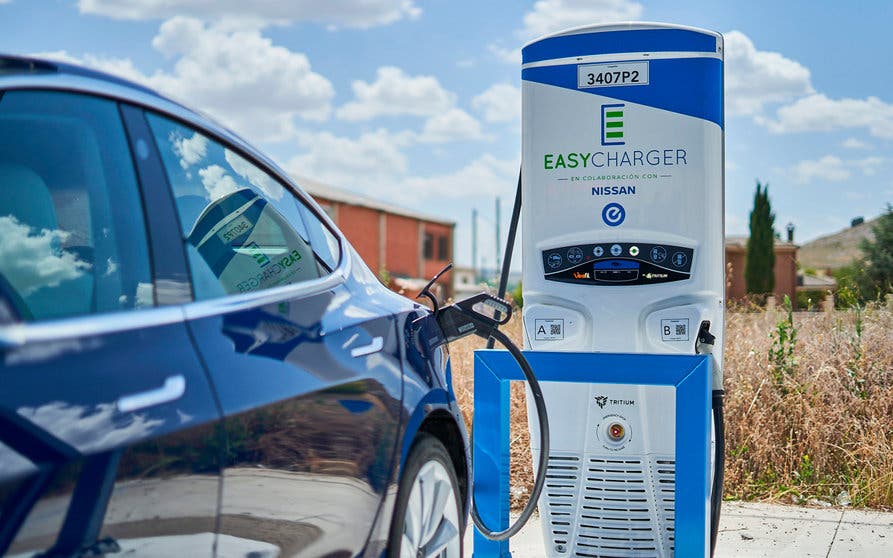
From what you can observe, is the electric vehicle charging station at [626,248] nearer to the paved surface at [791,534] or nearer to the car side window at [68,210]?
the paved surface at [791,534]

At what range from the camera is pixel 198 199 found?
2.62 metres

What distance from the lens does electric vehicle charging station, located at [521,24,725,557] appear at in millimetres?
4520

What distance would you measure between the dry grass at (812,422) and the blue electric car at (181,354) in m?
3.79

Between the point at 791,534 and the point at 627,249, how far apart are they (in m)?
2.06

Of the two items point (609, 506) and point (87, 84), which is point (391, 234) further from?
point (87, 84)

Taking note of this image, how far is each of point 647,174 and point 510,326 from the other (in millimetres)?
5530

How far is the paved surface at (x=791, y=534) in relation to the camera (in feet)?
17.0

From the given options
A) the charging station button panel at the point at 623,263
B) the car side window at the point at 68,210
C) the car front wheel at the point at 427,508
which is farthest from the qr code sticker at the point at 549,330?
the car side window at the point at 68,210

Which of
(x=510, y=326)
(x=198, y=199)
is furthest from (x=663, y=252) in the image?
(x=510, y=326)

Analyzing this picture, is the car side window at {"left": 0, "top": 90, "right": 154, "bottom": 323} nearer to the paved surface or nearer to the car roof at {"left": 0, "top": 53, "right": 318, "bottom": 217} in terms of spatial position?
the car roof at {"left": 0, "top": 53, "right": 318, "bottom": 217}

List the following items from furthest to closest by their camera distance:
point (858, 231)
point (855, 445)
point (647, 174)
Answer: point (858, 231) → point (855, 445) → point (647, 174)

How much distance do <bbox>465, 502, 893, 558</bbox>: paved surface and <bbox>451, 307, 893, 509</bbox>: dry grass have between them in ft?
1.07

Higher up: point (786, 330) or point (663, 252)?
point (663, 252)

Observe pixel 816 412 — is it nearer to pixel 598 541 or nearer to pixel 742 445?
pixel 742 445
